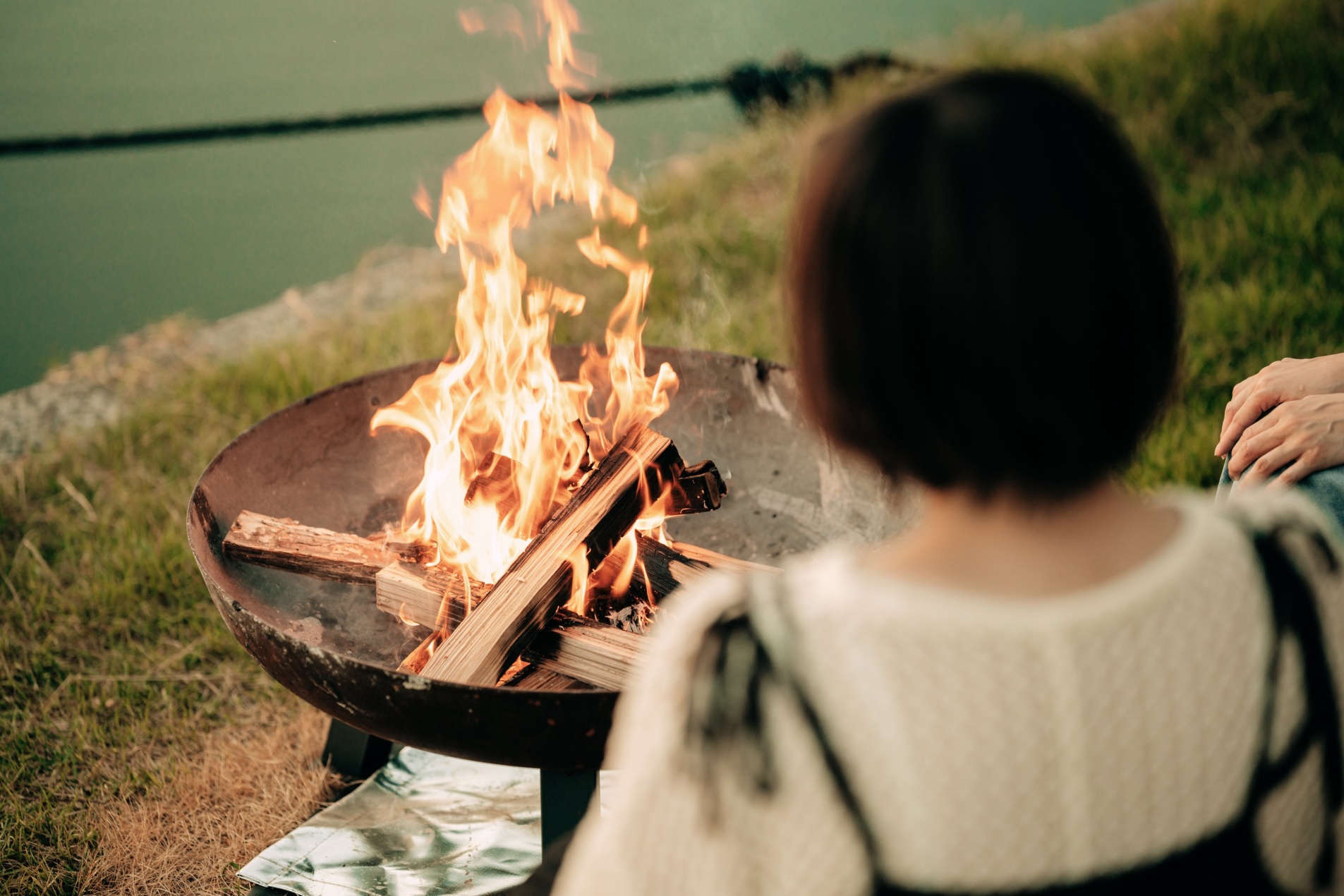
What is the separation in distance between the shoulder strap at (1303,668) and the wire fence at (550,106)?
282 cm

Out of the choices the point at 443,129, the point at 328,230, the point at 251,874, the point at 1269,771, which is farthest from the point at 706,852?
the point at 443,129

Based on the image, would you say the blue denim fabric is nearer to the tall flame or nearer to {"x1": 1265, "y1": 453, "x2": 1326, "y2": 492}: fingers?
{"x1": 1265, "y1": 453, "x2": 1326, "y2": 492}: fingers

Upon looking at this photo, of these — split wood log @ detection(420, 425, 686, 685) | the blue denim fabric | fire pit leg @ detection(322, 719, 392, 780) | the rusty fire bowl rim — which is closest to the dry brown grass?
fire pit leg @ detection(322, 719, 392, 780)

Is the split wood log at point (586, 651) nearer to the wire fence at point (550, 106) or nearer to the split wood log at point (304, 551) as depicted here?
the split wood log at point (304, 551)

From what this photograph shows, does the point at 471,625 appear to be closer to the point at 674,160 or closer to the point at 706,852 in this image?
the point at 706,852

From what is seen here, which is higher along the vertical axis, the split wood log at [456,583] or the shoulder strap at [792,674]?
the shoulder strap at [792,674]

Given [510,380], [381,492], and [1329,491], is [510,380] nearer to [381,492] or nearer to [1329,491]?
[381,492]

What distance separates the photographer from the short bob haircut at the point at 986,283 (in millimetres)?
732

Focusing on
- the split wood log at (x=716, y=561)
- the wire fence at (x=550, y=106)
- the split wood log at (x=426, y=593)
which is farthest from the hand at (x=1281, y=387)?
the wire fence at (x=550, y=106)

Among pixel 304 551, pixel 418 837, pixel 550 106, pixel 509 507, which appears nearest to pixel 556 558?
pixel 509 507

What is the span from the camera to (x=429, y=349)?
149 inches

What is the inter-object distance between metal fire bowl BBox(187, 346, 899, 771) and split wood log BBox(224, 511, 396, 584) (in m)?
0.06

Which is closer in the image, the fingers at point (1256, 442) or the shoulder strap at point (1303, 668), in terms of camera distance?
the shoulder strap at point (1303, 668)

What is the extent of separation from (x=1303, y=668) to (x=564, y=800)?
1284mm
